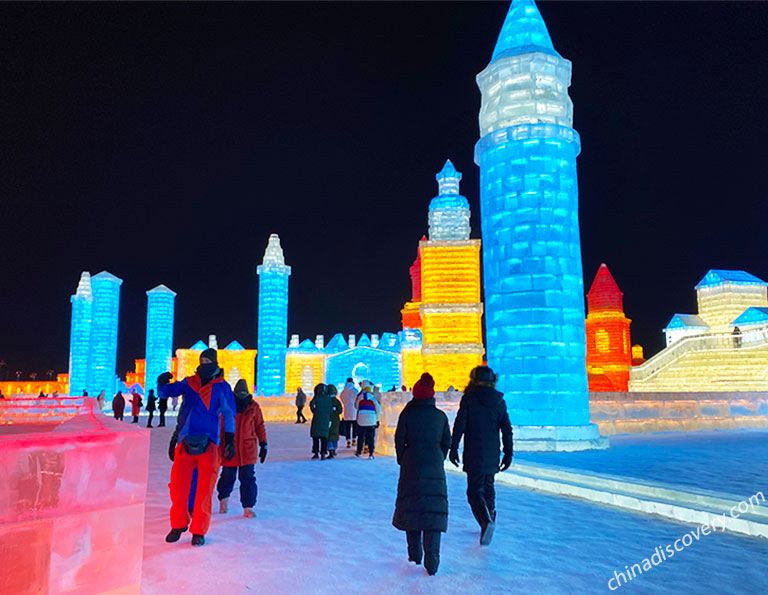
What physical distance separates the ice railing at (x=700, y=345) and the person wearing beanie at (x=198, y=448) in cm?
3200

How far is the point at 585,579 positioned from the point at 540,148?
32.1ft

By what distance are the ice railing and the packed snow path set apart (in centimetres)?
2856

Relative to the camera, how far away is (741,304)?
47594 millimetres

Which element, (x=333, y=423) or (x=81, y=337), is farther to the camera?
(x=81, y=337)

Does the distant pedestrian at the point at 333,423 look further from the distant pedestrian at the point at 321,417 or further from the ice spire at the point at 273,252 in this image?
the ice spire at the point at 273,252

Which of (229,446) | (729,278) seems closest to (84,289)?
(229,446)

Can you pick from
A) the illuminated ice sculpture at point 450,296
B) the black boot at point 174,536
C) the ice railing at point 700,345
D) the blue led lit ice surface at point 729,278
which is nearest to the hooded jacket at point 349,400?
the black boot at point 174,536

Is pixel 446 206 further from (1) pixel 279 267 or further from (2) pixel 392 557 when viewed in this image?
(2) pixel 392 557

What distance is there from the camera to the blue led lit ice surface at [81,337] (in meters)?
46.5

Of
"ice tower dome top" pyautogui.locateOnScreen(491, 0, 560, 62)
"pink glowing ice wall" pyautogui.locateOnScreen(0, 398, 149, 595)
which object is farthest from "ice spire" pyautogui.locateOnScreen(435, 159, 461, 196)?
"pink glowing ice wall" pyautogui.locateOnScreen(0, 398, 149, 595)

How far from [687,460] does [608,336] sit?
5174 cm

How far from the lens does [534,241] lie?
1216 centimetres

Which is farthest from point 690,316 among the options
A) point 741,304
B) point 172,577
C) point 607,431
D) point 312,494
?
point 172,577

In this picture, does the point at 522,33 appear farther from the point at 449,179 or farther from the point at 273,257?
the point at 273,257
